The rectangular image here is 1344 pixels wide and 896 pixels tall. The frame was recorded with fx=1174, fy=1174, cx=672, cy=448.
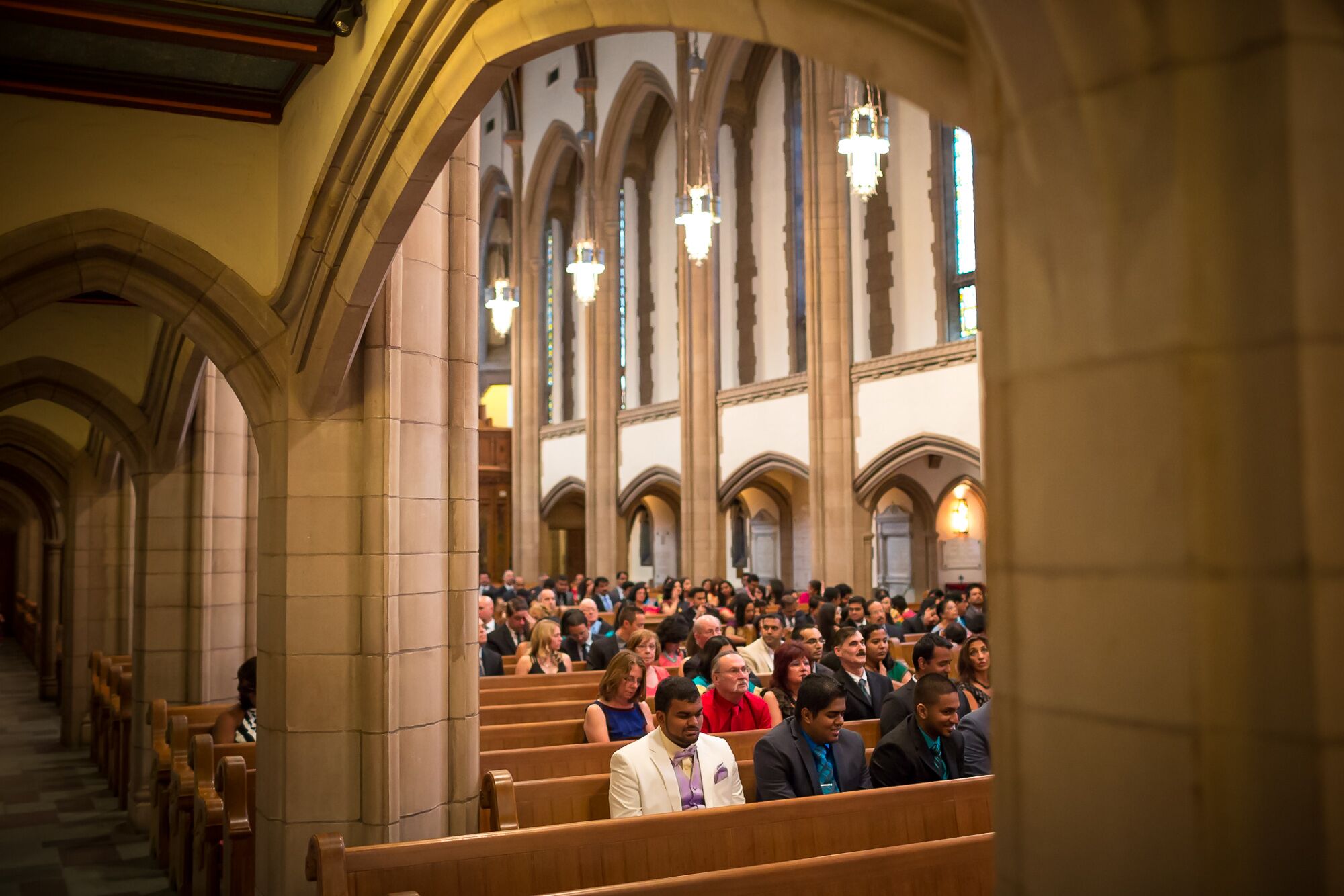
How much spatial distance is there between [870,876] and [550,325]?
79.5 ft

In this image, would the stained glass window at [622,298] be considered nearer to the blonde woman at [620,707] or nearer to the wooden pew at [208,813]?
the wooden pew at [208,813]

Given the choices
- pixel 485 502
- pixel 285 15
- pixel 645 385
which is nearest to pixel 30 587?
pixel 485 502

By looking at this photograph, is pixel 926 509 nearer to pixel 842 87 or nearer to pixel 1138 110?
pixel 842 87

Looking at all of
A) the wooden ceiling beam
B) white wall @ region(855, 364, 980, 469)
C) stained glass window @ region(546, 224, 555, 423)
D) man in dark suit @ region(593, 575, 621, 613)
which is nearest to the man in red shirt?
the wooden ceiling beam

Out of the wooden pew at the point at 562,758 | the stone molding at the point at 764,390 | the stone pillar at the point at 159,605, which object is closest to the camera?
the wooden pew at the point at 562,758

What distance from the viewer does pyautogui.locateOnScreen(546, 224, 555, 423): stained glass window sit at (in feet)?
88.9

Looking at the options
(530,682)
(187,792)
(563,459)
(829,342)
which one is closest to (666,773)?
(187,792)

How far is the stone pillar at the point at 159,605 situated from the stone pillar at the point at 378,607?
3.94m

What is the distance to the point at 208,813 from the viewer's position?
5.80 meters

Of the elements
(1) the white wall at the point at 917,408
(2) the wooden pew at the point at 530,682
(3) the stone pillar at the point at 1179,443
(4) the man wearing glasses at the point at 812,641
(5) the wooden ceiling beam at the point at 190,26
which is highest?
(5) the wooden ceiling beam at the point at 190,26

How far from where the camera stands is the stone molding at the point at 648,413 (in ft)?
71.4

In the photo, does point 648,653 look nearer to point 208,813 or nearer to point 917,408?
point 208,813

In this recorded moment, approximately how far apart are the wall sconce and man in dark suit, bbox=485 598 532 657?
9559 millimetres

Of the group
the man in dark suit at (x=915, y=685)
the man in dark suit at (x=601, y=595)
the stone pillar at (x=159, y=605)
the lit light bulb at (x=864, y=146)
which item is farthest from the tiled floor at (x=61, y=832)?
the lit light bulb at (x=864, y=146)
